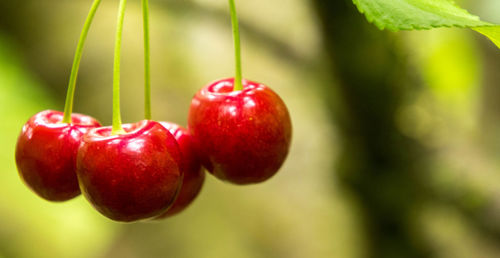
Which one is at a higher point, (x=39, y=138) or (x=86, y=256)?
(x=39, y=138)

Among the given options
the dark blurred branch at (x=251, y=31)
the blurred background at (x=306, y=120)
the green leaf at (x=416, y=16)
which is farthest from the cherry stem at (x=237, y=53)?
the dark blurred branch at (x=251, y=31)

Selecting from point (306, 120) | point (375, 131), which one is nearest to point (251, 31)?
point (306, 120)

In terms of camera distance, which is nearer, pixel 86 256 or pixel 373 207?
pixel 373 207

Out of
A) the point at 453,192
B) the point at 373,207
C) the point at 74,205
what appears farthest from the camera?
the point at 74,205

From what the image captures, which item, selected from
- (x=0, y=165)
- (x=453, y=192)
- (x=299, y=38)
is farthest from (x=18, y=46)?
(x=453, y=192)

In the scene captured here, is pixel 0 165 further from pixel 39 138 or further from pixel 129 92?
pixel 39 138

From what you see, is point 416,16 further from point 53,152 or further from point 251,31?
point 251,31

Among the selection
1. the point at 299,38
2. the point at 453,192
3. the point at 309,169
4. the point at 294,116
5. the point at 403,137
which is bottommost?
the point at 309,169

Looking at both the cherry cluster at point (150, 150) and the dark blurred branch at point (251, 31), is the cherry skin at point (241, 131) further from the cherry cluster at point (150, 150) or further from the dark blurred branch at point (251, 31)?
the dark blurred branch at point (251, 31)

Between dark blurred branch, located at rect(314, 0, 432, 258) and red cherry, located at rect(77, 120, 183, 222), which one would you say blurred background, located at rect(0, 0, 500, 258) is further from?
red cherry, located at rect(77, 120, 183, 222)
